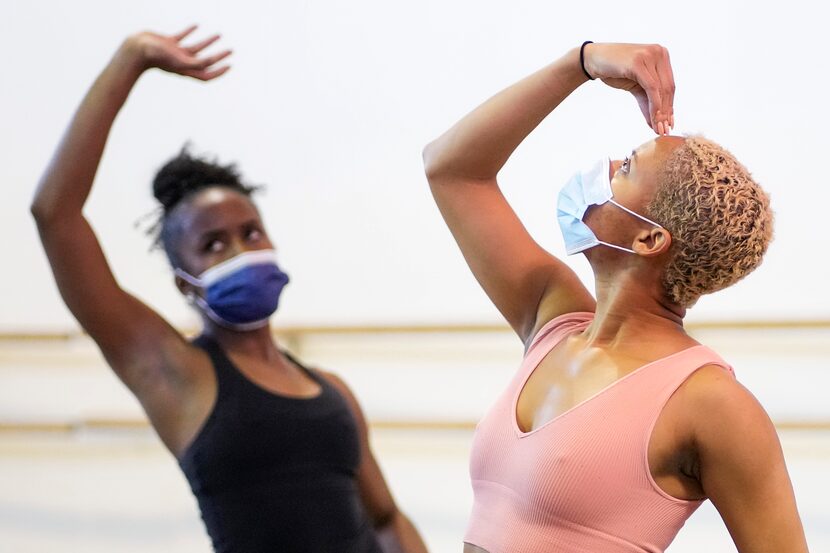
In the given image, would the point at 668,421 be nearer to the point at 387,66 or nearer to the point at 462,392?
the point at 462,392

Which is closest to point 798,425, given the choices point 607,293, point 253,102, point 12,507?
point 607,293

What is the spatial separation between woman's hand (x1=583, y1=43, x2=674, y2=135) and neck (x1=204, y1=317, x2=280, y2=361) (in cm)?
75

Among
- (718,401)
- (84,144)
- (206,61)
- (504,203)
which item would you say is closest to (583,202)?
(504,203)

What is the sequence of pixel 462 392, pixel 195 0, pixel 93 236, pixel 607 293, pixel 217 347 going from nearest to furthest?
pixel 607 293 → pixel 93 236 → pixel 217 347 → pixel 462 392 → pixel 195 0

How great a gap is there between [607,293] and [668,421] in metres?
0.22

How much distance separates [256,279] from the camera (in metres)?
1.81

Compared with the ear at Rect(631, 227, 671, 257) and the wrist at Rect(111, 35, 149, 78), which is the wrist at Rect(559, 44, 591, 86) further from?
the wrist at Rect(111, 35, 149, 78)

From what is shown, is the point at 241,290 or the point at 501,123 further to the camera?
the point at 241,290

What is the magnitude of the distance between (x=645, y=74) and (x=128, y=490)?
2.14 metres

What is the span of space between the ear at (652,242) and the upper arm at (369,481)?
684mm

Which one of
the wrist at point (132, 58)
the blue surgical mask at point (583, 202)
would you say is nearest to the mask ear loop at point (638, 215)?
the blue surgical mask at point (583, 202)

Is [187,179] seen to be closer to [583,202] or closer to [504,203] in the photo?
[504,203]

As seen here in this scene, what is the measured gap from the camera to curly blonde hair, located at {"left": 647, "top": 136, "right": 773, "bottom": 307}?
1.27m

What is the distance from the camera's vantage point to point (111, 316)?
1.63 meters
